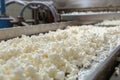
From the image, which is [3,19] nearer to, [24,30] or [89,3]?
[24,30]

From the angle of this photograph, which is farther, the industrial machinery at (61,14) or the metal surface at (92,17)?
the metal surface at (92,17)

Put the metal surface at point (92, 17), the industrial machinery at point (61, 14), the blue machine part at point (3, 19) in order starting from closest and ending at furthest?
1. the industrial machinery at point (61, 14)
2. the blue machine part at point (3, 19)
3. the metal surface at point (92, 17)

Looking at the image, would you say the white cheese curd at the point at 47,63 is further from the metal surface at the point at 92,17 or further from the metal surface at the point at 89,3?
the metal surface at the point at 89,3

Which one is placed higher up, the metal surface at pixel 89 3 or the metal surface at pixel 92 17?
the metal surface at pixel 89 3

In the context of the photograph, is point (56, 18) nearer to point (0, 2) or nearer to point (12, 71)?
point (0, 2)

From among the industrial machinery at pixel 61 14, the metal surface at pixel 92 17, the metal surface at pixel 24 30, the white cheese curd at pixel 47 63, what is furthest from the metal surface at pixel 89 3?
the white cheese curd at pixel 47 63

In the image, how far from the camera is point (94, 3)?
223 inches

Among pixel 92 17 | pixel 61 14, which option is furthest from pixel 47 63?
pixel 61 14

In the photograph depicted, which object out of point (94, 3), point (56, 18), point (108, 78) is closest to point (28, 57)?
point (108, 78)

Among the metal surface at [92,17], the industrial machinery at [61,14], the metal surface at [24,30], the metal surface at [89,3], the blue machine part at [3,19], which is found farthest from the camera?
the metal surface at [89,3]

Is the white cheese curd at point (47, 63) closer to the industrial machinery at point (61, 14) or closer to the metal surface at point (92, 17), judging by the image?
the industrial machinery at point (61, 14)

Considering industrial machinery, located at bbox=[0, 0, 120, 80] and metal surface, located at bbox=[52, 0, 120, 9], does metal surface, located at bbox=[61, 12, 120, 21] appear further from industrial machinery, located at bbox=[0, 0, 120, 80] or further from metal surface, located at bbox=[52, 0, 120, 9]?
metal surface, located at bbox=[52, 0, 120, 9]

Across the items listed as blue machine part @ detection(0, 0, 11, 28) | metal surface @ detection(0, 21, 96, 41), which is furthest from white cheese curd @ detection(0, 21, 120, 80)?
blue machine part @ detection(0, 0, 11, 28)

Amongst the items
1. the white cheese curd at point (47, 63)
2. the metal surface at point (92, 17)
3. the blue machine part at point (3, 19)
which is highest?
the white cheese curd at point (47, 63)
